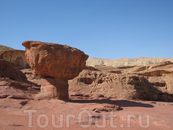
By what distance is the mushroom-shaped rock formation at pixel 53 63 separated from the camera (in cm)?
665

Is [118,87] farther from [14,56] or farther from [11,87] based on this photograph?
[14,56]

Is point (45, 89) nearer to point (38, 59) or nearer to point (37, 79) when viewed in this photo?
point (38, 59)

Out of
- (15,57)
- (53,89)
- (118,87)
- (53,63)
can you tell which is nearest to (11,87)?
(53,89)

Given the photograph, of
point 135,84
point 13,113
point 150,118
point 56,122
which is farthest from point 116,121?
point 135,84

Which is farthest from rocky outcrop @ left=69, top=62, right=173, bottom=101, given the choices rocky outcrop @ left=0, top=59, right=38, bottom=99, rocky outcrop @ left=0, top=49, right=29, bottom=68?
rocky outcrop @ left=0, top=49, right=29, bottom=68

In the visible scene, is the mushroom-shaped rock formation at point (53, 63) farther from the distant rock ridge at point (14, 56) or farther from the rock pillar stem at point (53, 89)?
the distant rock ridge at point (14, 56)

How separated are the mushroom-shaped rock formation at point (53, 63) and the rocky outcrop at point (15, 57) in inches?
743

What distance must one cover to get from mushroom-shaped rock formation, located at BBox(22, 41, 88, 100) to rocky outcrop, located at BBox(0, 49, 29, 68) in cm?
1888

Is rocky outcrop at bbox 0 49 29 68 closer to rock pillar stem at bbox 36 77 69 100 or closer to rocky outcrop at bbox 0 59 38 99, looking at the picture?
rocky outcrop at bbox 0 59 38 99

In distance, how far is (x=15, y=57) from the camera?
25.1 m

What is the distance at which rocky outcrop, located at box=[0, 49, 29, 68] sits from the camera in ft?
79.2

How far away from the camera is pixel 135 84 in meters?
10.6

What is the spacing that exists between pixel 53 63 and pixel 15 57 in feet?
67.8

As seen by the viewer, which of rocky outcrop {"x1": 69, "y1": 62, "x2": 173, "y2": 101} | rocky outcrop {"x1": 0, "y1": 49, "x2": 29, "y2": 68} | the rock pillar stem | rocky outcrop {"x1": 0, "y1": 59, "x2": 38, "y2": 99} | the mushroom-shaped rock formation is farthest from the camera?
rocky outcrop {"x1": 0, "y1": 49, "x2": 29, "y2": 68}
